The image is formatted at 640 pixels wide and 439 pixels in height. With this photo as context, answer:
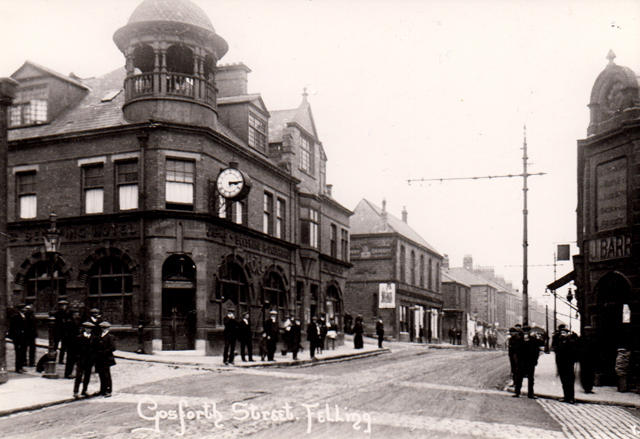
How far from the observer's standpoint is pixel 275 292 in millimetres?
30672

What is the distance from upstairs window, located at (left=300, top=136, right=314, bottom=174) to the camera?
3491cm

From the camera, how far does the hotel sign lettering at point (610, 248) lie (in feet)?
60.4

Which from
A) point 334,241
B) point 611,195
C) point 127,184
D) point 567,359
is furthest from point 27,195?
point 611,195

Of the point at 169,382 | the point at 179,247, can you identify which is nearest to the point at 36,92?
the point at 179,247

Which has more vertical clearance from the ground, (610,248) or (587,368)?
(610,248)

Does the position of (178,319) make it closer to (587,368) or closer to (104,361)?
(104,361)

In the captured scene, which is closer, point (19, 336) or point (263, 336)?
point (19, 336)

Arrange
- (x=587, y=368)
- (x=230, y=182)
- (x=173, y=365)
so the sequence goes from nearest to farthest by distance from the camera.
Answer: (x=587, y=368)
(x=173, y=365)
(x=230, y=182)

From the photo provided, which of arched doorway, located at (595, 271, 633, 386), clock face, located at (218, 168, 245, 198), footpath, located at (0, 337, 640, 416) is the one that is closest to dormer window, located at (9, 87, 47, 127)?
clock face, located at (218, 168, 245, 198)

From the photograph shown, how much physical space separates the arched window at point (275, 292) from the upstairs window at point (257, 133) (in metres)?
5.64

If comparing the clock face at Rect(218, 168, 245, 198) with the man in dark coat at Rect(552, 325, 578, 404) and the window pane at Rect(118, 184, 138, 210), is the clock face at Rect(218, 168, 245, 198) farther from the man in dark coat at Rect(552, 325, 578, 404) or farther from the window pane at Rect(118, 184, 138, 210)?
the man in dark coat at Rect(552, 325, 578, 404)

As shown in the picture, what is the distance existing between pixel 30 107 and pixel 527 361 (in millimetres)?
21143

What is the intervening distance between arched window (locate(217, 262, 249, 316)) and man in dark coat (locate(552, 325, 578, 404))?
42.9 ft

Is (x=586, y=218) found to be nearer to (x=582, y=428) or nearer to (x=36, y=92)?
(x=582, y=428)
